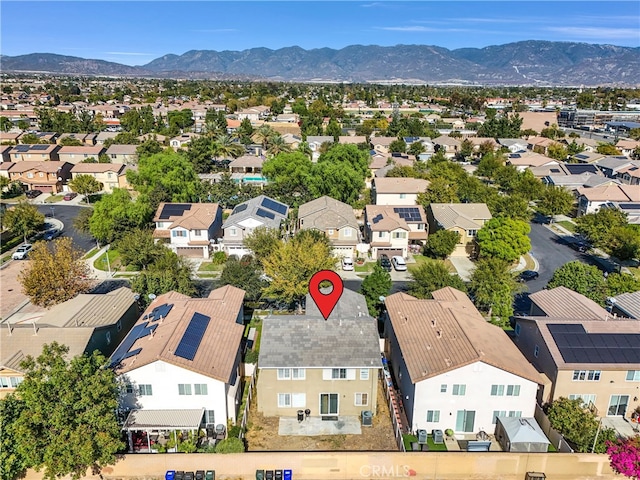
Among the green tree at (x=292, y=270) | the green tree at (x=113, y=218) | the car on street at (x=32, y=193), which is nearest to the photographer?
the green tree at (x=292, y=270)

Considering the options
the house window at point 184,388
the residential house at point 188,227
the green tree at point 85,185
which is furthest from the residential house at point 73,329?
the green tree at point 85,185

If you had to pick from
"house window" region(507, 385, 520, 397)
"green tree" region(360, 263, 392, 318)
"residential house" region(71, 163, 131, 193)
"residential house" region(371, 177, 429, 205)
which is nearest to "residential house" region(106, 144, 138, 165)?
"residential house" region(71, 163, 131, 193)

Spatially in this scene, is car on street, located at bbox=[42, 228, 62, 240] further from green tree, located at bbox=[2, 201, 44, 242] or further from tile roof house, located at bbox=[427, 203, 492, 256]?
tile roof house, located at bbox=[427, 203, 492, 256]

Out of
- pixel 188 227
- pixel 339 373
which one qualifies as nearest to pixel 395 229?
pixel 188 227

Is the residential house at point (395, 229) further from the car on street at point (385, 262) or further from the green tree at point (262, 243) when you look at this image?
the green tree at point (262, 243)

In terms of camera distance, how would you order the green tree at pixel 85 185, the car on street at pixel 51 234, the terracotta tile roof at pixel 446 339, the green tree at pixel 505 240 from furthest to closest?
the green tree at pixel 85 185
the car on street at pixel 51 234
the green tree at pixel 505 240
the terracotta tile roof at pixel 446 339
